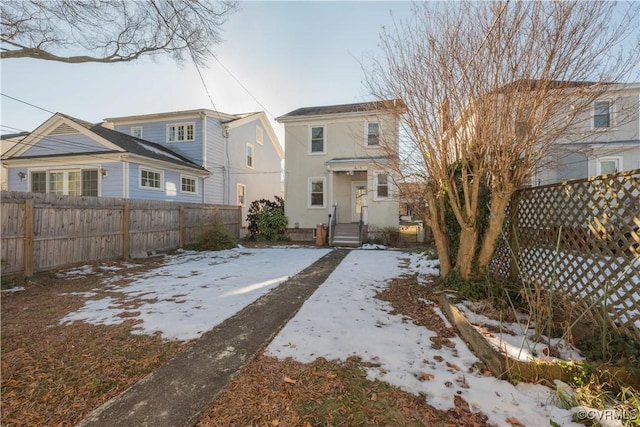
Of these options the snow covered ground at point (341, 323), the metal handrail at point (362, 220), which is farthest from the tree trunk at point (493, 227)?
the metal handrail at point (362, 220)

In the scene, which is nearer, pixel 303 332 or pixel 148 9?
pixel 303 332

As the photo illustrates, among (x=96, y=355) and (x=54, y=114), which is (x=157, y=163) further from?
(x=96, y=355)

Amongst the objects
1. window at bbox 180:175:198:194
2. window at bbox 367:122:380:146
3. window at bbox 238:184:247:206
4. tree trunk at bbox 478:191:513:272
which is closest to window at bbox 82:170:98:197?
window at bbox 180:175:198:194

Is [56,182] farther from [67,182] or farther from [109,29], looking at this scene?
[109,29]

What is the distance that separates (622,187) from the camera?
2541 millimetres

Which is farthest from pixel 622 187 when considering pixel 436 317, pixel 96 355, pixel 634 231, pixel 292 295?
A: pixel 96 355

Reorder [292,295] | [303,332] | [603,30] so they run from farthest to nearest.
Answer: [292,295], [303,332], [603,30]

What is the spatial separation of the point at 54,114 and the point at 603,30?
17657 mm

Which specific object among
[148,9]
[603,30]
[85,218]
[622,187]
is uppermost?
[148,9]

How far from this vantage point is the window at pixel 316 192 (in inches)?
562

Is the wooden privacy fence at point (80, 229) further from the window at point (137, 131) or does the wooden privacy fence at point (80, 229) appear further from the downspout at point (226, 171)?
the window at point (137, 131)

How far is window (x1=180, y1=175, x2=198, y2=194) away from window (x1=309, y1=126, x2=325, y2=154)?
6.68 metres

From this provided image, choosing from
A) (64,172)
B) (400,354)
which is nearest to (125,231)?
(64,172)

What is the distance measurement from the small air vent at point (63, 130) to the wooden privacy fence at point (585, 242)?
16.5 meters
